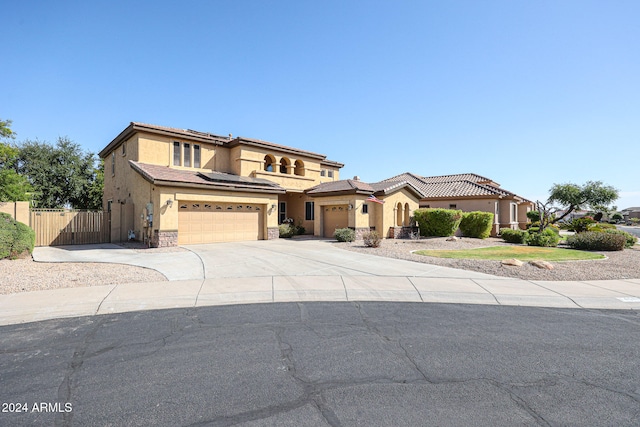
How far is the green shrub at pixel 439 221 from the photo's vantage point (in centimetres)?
2377

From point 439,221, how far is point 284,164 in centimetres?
1351

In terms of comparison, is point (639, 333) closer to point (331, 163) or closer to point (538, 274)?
point (538, 274)

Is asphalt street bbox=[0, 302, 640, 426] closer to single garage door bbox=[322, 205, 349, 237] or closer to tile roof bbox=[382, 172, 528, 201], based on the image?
single garage door bbox=[322, 205, 349, 237]

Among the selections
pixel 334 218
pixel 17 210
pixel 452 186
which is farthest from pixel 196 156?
pixel 452 186

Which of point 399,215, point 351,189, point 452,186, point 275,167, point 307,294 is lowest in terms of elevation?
point 307,294

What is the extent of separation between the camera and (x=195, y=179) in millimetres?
18438

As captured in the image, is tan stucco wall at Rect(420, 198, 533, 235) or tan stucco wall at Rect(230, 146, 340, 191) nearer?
tan stucco wall at Rect(230, 146, 340, 191)

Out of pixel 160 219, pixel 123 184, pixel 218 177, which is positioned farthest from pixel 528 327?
pixel 123 184

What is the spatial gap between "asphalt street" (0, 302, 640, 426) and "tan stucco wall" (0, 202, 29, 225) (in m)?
14.6

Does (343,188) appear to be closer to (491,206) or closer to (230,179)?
(230,179)

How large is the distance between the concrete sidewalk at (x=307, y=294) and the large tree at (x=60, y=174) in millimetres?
31386

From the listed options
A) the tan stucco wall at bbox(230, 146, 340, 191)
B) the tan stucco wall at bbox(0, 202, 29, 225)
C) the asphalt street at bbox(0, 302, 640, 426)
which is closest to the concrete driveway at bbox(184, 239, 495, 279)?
the asphalt street at bbox(0, 302, 640, 426)

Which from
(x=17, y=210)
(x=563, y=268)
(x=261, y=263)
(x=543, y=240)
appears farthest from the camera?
(x=543, y=240)

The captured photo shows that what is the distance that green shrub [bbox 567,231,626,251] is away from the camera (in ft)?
56.2
